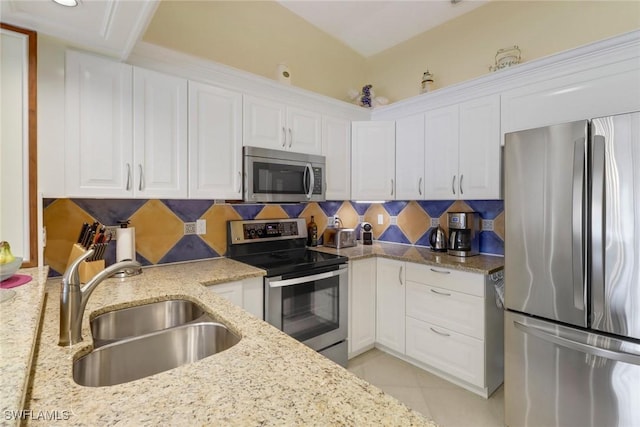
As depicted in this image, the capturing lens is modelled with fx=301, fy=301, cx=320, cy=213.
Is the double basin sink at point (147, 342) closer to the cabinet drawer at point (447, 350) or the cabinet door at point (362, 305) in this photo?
the cabinet door at point (362, 305)

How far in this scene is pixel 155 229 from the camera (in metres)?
2.13

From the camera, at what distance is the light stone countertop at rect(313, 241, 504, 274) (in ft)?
6.88

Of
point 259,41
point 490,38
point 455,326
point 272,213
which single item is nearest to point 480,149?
point 490,38

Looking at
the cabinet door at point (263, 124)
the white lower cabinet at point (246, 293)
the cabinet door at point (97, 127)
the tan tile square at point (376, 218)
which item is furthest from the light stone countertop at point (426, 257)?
A: the cabinet door at point (97, 127)

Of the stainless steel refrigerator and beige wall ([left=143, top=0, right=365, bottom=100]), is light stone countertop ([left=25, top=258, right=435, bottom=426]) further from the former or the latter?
beige wall ([left=143, top=0, right=365, bottom=100])

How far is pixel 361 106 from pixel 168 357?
2.73 meters

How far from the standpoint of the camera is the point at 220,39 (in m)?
2.50

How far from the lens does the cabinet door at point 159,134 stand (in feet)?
5.76

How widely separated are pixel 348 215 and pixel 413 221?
27.0 inches

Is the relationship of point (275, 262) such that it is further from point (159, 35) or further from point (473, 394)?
point (159, 35)

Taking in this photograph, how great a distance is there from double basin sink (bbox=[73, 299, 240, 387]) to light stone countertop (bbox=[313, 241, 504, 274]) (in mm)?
1416

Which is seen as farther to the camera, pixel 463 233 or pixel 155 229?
pixel 463 233

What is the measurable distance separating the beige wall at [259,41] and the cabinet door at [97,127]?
2.31ft

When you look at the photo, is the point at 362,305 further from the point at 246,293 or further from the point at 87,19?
the point at 87,19
